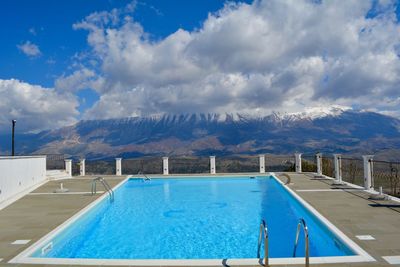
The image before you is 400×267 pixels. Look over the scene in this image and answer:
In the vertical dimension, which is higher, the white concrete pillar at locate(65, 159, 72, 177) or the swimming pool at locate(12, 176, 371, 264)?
the white concrete pillar at locate(65, 159, 72, 177)

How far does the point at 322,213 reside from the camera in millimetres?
8555

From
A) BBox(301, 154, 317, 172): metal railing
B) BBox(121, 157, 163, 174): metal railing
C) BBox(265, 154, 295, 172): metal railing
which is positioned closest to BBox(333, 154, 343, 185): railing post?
BBox(301, 154, 317, 172): metal railing

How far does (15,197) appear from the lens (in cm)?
1159

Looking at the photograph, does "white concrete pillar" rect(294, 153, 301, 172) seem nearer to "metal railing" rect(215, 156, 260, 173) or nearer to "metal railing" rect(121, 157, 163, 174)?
"metal railing" rect(215, 156, 260, 173)

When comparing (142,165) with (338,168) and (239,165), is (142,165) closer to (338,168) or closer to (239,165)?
(239,165)

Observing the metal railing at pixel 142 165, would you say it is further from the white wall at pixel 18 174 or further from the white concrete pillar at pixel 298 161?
the white concrete pillar at pixel 298 161

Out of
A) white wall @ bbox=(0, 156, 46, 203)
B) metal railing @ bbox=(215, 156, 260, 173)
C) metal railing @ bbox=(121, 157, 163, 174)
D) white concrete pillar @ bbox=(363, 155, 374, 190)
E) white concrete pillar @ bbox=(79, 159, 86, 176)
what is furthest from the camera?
metal railing @ bbox=(121, 157, 163, 174)

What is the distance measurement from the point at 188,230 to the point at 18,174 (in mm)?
7199

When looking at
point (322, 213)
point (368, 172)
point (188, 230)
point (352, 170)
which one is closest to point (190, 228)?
point (188, 230)

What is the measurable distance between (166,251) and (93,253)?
1.47 m

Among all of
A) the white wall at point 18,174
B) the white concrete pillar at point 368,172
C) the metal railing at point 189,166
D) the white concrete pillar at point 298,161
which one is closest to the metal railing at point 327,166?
the white concrete pillar at point 298,161

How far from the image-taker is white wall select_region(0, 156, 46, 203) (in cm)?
1084

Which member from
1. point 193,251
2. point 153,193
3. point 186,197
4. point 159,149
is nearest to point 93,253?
point 193,251

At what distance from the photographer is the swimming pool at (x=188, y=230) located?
22.0 ft
